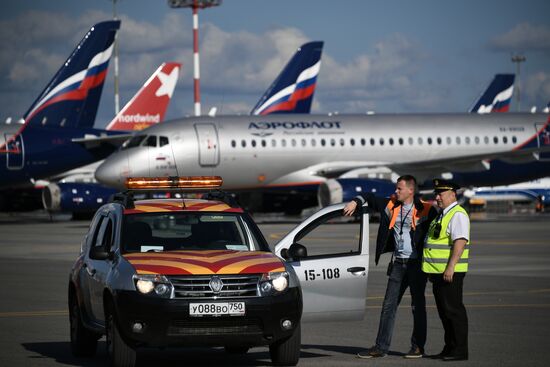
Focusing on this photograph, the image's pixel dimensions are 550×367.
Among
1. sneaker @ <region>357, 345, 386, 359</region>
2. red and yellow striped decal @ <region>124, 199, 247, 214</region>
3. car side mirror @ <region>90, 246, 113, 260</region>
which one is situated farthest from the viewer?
red and yellow striped decal @ <region>124, 199, 247, 214</region>

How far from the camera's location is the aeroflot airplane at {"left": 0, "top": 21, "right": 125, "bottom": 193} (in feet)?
155

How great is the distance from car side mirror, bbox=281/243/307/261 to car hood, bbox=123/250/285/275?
268 mm

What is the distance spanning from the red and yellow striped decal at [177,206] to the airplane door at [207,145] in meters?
29.1

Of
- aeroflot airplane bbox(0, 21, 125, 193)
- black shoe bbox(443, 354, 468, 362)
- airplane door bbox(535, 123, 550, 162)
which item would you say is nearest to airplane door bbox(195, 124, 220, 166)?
aeroflot airplane bbox(0, 21, 125, 193)

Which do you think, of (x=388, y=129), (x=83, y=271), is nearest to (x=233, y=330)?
(x=83, y=271)

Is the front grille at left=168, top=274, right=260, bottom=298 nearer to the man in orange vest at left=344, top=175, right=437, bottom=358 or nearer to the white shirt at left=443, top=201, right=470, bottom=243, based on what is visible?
the man in orange vest at left=344, top=175, right=437, bottom=358

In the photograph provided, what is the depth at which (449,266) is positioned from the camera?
11.8 metres

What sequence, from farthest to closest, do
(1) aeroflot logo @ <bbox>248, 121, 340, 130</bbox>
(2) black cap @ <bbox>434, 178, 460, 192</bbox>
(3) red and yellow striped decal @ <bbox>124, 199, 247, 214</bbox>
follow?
(1) aeroflot logo @ <bbox>248, 121, 340, 130</bbox>
(2) black cap @ <bbox>434, 178, 460, 192</bbox>
(3) red and yellow striped decal @ <bbox>124, 199, 247, 214</bbox>

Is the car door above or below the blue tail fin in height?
below

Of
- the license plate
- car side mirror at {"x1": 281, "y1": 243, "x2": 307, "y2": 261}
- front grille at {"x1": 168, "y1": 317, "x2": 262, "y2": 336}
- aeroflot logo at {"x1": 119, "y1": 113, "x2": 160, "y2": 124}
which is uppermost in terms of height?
aeroflot logo at {"x1": 119, "y1": 113, "x2": 160, "y2": 124}

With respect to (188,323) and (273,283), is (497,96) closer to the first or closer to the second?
(273,283)

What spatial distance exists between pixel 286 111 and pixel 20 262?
3106 centimetres

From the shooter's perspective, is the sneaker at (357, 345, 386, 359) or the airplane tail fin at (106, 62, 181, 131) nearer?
the sneaker at (357, 345, 386, 359)

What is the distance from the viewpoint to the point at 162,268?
429 inches
